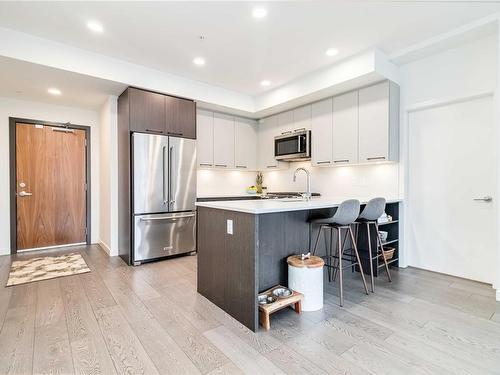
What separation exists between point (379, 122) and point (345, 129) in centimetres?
50

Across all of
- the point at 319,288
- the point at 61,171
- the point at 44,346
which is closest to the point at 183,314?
the point at 44,346

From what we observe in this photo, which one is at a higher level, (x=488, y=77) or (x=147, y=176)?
(x=488, y=77)

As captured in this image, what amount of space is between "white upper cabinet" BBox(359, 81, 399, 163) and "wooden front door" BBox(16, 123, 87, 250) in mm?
4780

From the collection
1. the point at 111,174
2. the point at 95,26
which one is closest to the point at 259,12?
the point at 95,26

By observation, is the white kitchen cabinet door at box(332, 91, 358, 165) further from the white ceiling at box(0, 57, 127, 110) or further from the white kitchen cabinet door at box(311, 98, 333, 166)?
the white ceiling at box(0, 57, 127, 110)

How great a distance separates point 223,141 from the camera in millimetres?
5039

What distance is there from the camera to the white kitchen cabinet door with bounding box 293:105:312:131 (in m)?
4.46

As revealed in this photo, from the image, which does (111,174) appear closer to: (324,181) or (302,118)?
(302,118)

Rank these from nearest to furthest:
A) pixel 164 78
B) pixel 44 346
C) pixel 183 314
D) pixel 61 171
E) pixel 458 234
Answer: pixel 44 346 < pixel 183 314 < pixel 458 234 < pixel 164 78 < pixel 61 171

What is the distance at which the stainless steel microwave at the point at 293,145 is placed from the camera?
14.6 feet

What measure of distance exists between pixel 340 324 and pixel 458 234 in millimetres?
2163

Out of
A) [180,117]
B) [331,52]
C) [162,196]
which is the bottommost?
[162,196]

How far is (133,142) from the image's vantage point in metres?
3.68

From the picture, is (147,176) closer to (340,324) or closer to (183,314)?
(183,314)
